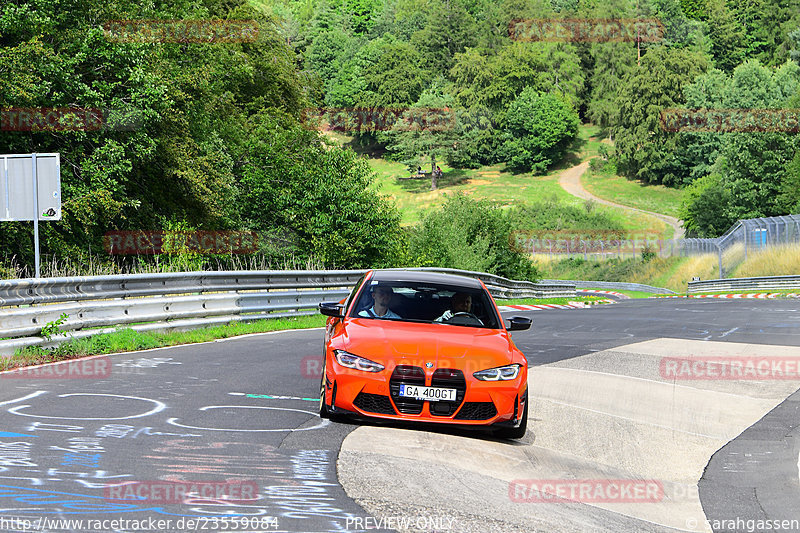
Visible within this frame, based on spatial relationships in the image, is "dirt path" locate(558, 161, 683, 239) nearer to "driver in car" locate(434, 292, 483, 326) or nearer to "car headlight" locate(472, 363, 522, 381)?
"driver in car" locate(434, 292, 483, 326)

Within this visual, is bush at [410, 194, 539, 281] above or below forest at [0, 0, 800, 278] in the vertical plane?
below

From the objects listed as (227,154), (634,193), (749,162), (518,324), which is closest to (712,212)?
(749,162)

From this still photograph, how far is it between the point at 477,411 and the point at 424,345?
0.70 metres

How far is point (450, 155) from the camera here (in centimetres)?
13975

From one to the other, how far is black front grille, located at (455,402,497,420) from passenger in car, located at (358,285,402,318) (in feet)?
4.88

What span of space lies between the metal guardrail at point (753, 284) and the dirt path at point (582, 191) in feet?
150

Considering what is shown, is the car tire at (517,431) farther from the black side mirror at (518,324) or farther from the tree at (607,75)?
the tree at (607,75)

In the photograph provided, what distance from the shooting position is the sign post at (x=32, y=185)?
44.2 feet

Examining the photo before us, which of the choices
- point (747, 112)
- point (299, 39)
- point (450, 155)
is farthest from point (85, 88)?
point (299, 39)

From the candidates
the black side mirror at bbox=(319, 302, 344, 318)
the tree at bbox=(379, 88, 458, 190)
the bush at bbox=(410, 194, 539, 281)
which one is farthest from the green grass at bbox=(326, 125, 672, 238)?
the black side mirror at bbox=(319, 302, 344, 318)

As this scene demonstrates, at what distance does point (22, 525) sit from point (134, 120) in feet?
76.8

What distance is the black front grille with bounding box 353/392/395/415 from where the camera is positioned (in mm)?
7727

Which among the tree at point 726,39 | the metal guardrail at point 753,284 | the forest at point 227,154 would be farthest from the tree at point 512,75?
the metal guardrail at point 753,284

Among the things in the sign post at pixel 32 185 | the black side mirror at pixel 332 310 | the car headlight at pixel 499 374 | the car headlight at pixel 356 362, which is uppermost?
the sign post at pixel 32 185
